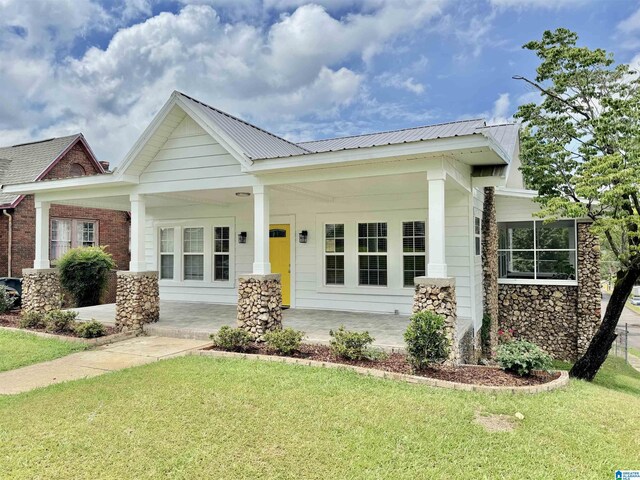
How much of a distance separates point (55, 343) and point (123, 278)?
70.9 inches

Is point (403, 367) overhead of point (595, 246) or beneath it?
beneath

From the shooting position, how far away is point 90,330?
8078 mm

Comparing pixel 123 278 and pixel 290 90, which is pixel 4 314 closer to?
pixel 123 278

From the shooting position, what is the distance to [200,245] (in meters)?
12.6

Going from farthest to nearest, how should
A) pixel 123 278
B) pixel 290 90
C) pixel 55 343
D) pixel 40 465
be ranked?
pixel 290 90 < pixel 123 278 < pixel 55 343 < pixel 40 465

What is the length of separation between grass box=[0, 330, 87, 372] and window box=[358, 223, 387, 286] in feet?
20.8

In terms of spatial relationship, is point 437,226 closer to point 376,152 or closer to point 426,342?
point 376,152

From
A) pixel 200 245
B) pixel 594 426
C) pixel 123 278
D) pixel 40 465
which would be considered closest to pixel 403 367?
pixel 594 426

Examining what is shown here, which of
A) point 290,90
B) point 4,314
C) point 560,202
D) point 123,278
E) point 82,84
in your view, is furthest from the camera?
point 290,90

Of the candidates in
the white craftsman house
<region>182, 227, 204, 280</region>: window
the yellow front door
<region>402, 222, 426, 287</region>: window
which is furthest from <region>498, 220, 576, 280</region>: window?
<region>182, 227, 204, 280</region>: window

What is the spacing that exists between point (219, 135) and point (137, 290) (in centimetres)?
374

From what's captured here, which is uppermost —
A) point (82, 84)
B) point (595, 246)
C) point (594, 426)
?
point (82, 84)

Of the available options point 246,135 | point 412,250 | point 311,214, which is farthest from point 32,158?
point 412,250

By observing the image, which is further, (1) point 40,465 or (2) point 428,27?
(2) point 428,27
